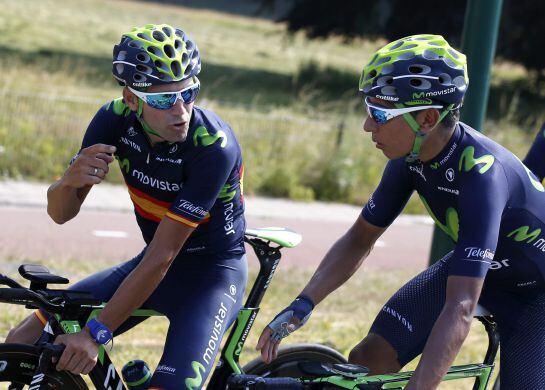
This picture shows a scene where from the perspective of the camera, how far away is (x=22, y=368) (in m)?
4.00

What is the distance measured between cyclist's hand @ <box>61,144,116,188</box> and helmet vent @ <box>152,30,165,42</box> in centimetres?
51

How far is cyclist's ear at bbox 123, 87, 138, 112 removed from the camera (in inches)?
166

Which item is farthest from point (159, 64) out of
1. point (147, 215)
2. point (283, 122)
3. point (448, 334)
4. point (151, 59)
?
point (283, 122)

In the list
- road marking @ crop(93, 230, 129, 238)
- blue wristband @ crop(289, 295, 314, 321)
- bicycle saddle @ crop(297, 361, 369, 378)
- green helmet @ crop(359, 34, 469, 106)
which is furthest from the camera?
road marking @ crop(93, 230, 129, 238)

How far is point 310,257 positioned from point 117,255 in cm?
231

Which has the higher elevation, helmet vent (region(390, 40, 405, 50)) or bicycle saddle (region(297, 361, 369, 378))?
helmet vent (region(390, 40, 405, 50))

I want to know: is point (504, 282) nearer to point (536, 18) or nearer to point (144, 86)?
point (144, 86)

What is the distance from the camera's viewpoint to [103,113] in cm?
446

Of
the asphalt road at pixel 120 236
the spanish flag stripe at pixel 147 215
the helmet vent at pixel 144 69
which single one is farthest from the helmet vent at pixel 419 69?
the asphalt road at pixel 120 236

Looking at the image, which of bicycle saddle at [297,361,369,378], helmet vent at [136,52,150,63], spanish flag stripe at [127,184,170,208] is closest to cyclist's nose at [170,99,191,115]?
helmet vent at [136,52,150,63]

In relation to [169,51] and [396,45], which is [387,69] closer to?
[396,45]

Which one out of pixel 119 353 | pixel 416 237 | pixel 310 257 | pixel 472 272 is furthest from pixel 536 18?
pixel 472 272

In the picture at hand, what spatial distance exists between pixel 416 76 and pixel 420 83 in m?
0.03

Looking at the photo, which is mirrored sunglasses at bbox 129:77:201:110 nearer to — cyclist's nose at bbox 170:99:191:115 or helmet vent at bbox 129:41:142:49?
cyclist's nose at bbox 170:99:191:115
